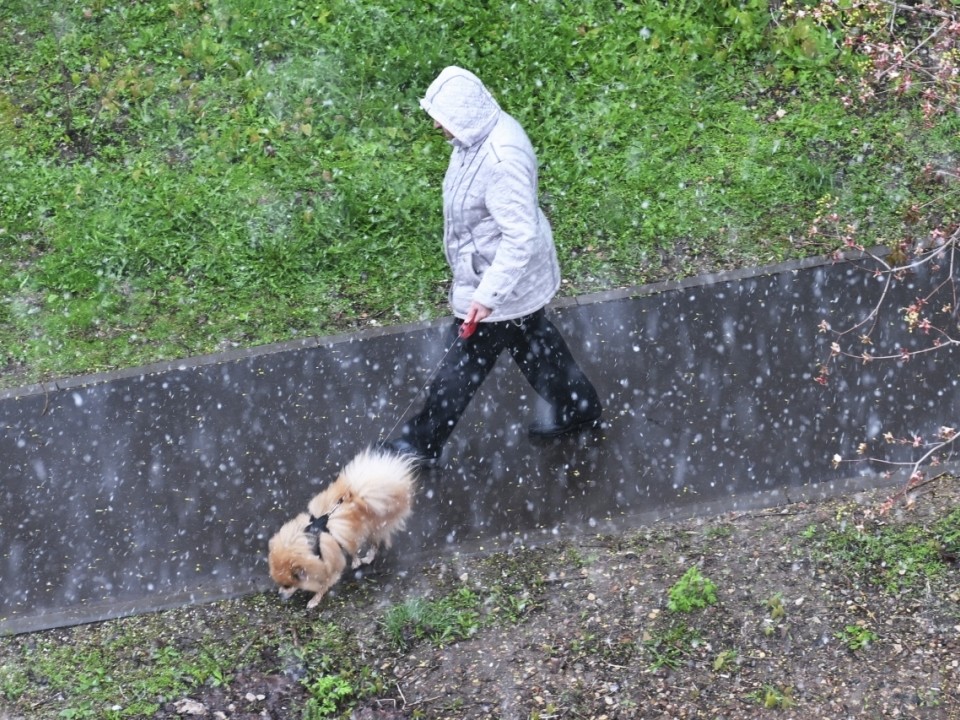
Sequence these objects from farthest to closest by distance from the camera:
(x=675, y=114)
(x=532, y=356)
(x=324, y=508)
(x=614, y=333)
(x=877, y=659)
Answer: (x=675, y=114) < (x=614, y=333) < (x=532, y=356) < (x=324, y=508) < (x=877, y=659)

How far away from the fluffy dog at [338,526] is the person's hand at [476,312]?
79 centimetres

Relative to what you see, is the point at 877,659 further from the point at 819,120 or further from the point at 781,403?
the point at 819,120

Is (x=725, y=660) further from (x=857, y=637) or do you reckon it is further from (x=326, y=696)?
(x=326, y=696)

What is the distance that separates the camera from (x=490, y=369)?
16.6 ft

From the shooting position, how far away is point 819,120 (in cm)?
687

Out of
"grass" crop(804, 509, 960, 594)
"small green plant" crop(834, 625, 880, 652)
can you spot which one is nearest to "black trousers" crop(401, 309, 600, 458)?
"grass" crop(804, 509, 960, 594)

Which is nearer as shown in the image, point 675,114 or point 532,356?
point 532,356

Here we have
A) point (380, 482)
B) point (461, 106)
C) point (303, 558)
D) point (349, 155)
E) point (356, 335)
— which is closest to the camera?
point (461, 106)

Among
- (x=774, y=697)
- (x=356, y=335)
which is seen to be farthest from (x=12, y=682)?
(x=774, y=697)

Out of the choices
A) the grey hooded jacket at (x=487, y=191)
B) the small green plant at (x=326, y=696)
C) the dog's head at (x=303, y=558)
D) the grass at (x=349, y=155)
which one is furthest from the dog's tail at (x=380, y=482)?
the grass at (x=349, y=155)

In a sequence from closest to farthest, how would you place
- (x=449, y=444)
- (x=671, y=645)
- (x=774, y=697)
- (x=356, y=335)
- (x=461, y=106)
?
(x=774, y=697), (x=461, y=106), (x=671, y=645), (x=449, y=444), (x=356, y=335)

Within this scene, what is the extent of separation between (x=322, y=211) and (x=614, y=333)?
2.14 m

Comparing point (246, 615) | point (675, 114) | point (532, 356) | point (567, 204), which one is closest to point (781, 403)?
point (532, 356)

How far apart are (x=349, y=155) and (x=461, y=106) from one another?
289 cm
